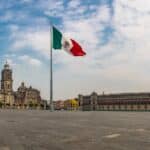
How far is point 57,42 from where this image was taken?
48375 millimetres

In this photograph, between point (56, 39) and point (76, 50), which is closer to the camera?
point (76, 50)

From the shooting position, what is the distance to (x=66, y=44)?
46.6 m

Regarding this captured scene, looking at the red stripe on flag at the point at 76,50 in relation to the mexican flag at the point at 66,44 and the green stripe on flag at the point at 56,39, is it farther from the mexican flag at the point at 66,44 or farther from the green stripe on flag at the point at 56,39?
the green stripe on flag at the point at 56,39

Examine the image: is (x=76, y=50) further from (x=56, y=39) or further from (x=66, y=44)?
(x=56, y=39)

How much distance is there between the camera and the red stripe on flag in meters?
44.2

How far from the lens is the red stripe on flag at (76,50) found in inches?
1742

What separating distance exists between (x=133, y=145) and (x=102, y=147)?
4.02ft

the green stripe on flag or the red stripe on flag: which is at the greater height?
the green stripe on flag

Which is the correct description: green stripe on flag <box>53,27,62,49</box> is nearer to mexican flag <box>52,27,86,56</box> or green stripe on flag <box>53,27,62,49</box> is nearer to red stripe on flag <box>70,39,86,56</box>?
mexican flag <box>52,27,86,56</box>

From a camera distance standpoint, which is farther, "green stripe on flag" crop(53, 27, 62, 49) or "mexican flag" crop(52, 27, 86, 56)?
"green stripe on flag" crop(53, 27, 62, 49)

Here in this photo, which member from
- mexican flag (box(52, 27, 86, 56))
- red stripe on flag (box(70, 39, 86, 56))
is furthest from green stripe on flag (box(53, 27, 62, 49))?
red stripe on flag (box(70, 39, 86, 56))

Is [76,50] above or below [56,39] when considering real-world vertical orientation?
below

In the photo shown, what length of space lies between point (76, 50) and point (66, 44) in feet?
6.36

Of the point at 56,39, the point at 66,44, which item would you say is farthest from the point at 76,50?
the point at 56,39
